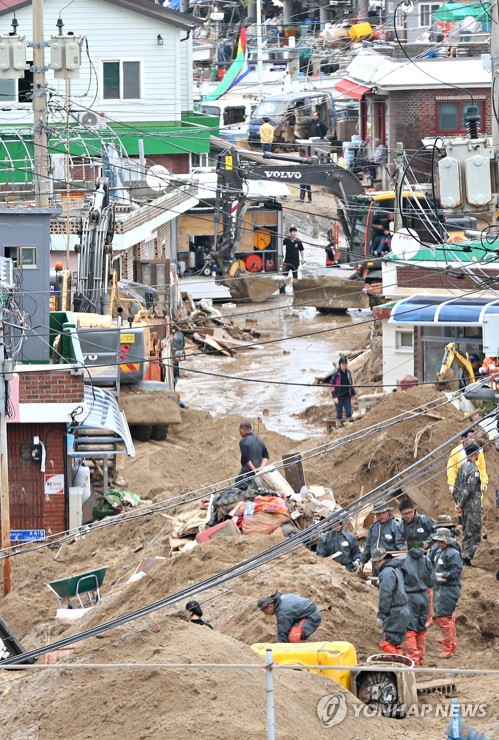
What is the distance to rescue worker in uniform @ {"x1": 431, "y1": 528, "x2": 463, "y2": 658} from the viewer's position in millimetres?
14664

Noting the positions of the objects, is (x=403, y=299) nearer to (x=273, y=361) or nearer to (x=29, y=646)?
(x=273, y=361)

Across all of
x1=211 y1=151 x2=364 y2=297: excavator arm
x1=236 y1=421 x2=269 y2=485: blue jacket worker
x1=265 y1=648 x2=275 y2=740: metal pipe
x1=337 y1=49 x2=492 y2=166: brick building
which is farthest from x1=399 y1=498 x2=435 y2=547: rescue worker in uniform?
x1=337 y1=49 x2=492 y2=166: brick building

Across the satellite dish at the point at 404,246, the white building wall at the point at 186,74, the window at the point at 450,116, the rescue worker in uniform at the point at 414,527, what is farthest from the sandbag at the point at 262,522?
the window at the point at 450,116

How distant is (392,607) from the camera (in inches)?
540

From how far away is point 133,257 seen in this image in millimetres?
36844

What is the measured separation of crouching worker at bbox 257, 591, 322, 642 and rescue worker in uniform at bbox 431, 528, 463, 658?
1.87 metres

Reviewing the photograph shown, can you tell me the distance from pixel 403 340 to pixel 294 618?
588 inches

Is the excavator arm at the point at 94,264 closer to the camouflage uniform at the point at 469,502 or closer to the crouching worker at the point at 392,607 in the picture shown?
the camouflage uniform at the point at 469,502

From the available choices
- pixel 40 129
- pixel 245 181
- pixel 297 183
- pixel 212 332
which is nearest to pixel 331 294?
pixel 297 183

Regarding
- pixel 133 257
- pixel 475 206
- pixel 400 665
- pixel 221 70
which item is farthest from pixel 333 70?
pixel 400 665

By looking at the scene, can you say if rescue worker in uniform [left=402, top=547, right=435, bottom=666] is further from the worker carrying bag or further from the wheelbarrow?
the wheelbarrow

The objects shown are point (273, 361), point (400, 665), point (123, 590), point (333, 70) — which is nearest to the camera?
point (400, 665)

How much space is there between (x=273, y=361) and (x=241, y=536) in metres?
17.5

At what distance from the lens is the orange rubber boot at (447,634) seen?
14.8 metres
